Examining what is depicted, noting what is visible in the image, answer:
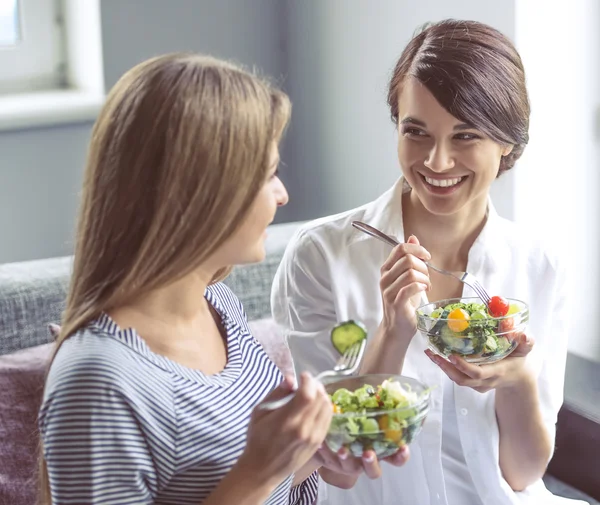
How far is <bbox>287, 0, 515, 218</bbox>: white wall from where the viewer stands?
9.11 ft

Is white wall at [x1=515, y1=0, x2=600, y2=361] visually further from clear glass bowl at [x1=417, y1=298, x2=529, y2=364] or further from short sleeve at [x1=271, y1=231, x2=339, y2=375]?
clear glass bowl at [x1=417, y1=298, x2=529, y2=364]

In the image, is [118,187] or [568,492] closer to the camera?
[118,187]

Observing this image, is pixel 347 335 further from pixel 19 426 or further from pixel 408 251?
pixel 19 426

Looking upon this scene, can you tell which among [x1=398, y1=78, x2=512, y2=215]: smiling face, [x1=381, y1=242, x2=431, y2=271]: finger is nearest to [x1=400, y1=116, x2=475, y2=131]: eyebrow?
[x1=398, y1=78, x2=512, y2=215]: smiling face

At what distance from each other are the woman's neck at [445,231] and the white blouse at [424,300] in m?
0.03

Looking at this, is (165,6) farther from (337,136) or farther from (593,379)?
(593,379)

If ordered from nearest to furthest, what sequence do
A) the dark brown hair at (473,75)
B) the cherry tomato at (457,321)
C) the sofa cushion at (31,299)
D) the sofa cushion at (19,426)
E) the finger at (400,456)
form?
1. the finger at (400,456)
2. the cherry tomato at (457,321)
3. the dark brown hair at (473,75)
4. the sofa cushion at (19,426)
5. the sofa cushion at (31,299)

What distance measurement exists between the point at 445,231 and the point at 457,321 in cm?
42

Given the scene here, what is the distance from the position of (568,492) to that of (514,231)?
2.48 feet

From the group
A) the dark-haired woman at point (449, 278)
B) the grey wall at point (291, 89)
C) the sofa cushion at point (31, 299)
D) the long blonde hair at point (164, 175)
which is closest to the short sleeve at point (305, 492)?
the dark-haired woman at point (449, 278)

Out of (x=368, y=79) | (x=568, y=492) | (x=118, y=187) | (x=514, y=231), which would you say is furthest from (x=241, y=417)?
(x=368, y=79)

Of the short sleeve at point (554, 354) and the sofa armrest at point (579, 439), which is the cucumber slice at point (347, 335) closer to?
the short sleeve at point (554, 354)

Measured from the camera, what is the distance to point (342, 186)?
308 cm

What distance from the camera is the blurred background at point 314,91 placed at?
236cm
